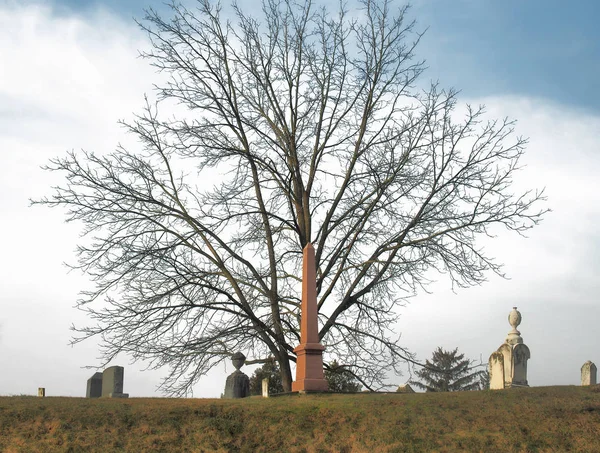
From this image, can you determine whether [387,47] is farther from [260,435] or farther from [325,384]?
[260,435]

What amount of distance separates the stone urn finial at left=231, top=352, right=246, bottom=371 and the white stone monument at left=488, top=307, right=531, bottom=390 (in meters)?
6.65

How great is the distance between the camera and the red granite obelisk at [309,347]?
1484 cm

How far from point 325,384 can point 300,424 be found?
8.94ft

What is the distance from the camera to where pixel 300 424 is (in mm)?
12297

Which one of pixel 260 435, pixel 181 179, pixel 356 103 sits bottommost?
pixel 260 435

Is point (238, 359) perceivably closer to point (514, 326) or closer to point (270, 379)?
point (514, 326)

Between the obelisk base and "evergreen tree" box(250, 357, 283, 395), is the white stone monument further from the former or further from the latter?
"evergreen tree" box(250, 357, 283, 395)

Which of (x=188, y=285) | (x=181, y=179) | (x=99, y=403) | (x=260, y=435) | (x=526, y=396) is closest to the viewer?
(x=260, y=435)

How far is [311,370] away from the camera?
1490cm

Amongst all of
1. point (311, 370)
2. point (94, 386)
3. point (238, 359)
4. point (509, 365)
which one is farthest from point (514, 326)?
point (94, 386)

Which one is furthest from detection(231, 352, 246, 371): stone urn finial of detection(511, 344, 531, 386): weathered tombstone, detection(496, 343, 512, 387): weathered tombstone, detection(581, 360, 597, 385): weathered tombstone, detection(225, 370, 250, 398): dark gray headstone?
detection(581, 360, 597, 385): weathered tombstone

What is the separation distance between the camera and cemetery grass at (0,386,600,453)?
11242 mm

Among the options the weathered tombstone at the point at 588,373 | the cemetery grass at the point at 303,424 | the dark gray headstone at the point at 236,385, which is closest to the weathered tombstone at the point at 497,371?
the weathered tombstone at the point at 588,373

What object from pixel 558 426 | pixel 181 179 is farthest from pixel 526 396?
pixel 181 179
